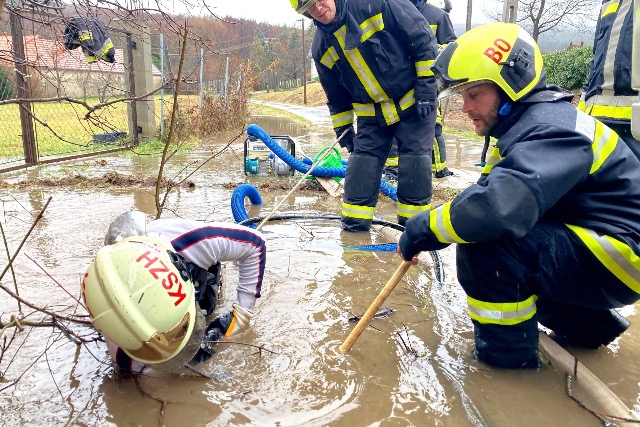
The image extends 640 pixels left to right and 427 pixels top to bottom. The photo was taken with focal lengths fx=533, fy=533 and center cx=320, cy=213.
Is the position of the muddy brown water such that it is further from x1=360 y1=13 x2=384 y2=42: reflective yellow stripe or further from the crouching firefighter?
x1=360 y1=13 x2=384 y2=42: reflective yellow stripe

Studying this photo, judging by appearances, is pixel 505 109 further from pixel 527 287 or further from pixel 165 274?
pixel 165 274

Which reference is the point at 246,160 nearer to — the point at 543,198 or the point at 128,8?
the point at 128,8

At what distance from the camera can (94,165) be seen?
867 cm

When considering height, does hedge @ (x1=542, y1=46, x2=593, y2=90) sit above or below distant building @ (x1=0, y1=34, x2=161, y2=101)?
above

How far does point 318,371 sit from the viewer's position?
258cm

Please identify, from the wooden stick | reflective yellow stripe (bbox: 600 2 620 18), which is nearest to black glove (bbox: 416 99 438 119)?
reflective yellow stripe (bbox: 600 2 620 18)

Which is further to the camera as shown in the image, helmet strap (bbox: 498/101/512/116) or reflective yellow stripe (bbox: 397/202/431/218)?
reflective yellow stripe (bbox: 397/202/431/218)

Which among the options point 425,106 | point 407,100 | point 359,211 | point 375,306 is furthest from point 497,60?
point 359,211

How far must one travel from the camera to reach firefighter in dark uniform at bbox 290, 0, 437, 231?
13.9 feet

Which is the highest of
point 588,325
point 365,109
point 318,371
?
point 365,109

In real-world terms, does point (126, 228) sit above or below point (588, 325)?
above

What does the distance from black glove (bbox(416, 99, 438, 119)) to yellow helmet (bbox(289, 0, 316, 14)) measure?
1.16 meters

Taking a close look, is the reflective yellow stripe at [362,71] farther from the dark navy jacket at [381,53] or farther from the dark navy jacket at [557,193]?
the dark navy jacket at [557,193]

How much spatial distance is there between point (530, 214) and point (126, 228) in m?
1.81
